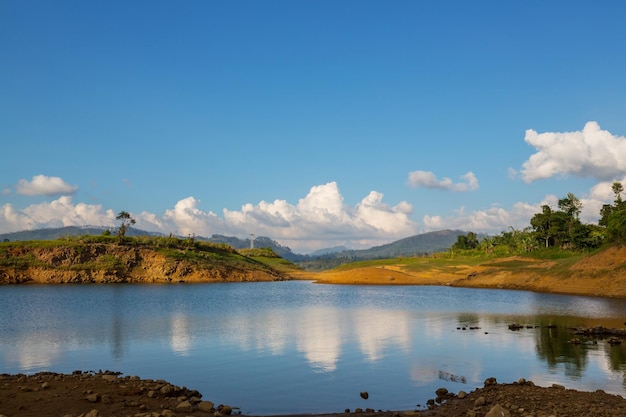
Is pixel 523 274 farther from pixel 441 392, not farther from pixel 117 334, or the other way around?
pixel 441 392

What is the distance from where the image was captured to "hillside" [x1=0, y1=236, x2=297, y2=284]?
4537 inches

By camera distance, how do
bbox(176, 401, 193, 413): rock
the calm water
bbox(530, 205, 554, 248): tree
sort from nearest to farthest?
bbox(176, 401, 193, 413): rock, the calm water, bbox(530, 205, 554, 248): tree

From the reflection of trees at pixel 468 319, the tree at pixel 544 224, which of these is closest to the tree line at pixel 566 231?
the tree at pixel 544 224

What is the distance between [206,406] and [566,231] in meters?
148

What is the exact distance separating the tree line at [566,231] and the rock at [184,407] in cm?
9169

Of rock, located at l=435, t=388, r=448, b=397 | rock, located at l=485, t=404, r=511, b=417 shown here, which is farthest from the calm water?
rock, located at l=485, t=404, r=511, b=417

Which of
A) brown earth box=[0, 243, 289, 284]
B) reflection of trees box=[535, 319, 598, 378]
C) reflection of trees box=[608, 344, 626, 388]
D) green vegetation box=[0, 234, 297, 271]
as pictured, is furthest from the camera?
green vegetation box=[0, 234, 297, 271]

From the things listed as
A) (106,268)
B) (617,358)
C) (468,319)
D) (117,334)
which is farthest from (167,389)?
(106,268)

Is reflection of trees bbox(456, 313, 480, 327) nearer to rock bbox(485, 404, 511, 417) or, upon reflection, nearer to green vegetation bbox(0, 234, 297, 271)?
rock bbox(485, 404, 511, 417)

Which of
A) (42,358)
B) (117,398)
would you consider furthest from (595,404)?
(42,358)

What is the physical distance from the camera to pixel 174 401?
19.0 m

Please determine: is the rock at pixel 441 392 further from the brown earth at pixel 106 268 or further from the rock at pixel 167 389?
the brown earth at pixel 106 268

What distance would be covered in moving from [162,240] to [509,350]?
436 ft

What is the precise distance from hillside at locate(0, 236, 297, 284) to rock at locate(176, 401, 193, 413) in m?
113
